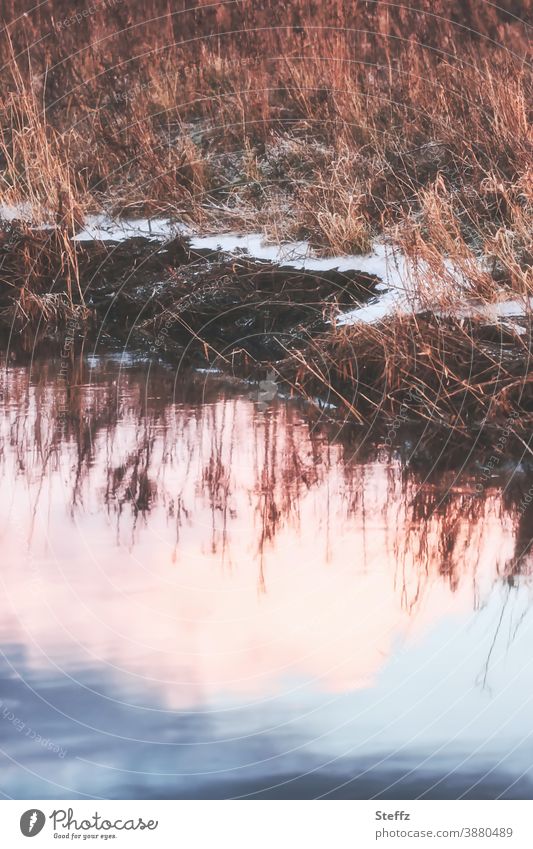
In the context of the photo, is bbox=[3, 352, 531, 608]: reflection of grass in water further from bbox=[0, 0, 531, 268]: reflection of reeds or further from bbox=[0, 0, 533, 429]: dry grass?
bbox=[0, 0, 531, 268]: reflection of reeds

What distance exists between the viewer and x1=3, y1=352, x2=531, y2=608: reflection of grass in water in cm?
548

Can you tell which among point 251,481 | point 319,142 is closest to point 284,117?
point 319,142

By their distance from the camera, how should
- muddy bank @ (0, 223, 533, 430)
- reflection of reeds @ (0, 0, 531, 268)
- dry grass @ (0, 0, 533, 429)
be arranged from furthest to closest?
reflection of reeds @ (0, 0, 531, 268)
dry grass @ (0, 0, 533, 429)
muddy bank @ (0, 223, 533, 430)

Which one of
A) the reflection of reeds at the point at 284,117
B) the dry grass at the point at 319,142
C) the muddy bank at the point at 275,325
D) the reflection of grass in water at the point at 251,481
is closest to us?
the reflection of grass in water at the point at 251,481

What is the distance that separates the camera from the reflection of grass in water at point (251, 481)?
5484 millimetres

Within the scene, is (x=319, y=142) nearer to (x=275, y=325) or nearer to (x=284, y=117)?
(x=284, y=117)

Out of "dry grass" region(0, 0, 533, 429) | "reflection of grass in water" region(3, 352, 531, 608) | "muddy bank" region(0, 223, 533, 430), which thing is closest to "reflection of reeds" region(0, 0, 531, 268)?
"dry grass" region(0, 0, 533, 429)

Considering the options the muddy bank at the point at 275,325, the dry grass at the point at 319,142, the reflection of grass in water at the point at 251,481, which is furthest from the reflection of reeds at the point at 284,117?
the reflection of grass in water at the point at 251,481

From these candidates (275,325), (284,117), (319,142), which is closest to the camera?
(275,325)

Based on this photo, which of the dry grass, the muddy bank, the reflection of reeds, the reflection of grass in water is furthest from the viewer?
the reflection of reeds

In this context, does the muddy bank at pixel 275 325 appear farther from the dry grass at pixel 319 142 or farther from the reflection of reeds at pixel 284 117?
the reflection of reeds at pixel 284 117

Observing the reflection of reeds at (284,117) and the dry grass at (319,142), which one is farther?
the reflection of reeds at (284,117)

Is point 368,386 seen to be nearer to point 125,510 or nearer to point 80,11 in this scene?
point 125,510

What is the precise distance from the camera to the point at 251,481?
6.14 m
